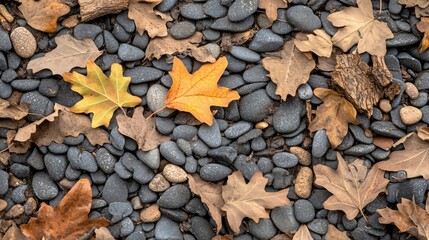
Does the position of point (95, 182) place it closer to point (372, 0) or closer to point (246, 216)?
point (246, 216)

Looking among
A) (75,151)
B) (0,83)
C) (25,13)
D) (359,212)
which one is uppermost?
(25,13)

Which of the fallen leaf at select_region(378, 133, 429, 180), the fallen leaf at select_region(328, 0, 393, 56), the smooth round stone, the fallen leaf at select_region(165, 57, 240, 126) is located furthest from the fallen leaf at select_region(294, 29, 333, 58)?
the smooth round stone

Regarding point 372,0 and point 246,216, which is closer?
point 246,216

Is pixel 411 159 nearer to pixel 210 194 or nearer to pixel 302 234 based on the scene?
pixel 302 234

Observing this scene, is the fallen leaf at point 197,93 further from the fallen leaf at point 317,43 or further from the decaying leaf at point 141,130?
the fallen leaf at point 317,43

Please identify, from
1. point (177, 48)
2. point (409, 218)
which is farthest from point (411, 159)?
point (177, 48)

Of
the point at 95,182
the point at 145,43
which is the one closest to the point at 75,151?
the point at 95,182

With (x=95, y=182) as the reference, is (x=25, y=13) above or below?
above
